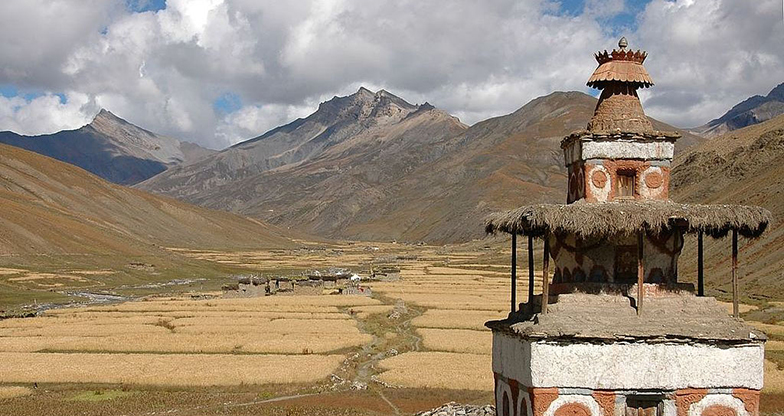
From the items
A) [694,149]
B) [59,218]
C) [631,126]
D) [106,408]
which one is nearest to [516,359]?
[631,126]

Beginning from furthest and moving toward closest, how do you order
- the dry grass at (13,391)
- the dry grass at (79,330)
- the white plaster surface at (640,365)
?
the dry grass at (79,330), the dry grass at (13,391), the white plaster surface at (640,365)

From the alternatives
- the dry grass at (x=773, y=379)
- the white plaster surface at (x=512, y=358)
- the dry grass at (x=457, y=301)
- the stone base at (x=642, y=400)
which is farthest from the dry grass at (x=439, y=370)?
the dry grass at (x=457, y=301)

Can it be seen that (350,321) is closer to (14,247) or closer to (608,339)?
(608,339)

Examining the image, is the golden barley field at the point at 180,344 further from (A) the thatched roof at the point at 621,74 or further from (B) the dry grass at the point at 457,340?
(A) the thatched roof at the point at 621,74

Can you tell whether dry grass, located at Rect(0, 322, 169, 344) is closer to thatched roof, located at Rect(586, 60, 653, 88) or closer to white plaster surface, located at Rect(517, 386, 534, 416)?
white plaster surface, located at Rect(517, 386, 534, 416)

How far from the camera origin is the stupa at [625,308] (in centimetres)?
1656

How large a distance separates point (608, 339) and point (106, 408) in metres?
20.6

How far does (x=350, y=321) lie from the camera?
5531 cm

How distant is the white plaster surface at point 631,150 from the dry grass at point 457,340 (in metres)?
24.4

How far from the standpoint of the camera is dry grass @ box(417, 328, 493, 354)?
42.4m

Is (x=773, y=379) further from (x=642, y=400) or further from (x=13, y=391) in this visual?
(x=13, y=391)

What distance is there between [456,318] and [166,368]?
942 inches

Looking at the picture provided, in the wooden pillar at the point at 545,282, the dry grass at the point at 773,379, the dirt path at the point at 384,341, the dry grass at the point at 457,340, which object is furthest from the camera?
the dry grass at the point at 457,340

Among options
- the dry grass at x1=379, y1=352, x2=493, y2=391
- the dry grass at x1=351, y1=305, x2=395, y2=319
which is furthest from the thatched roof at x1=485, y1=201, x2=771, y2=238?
the dry grass at x1=351, y1=305, x2=395, y2=319
